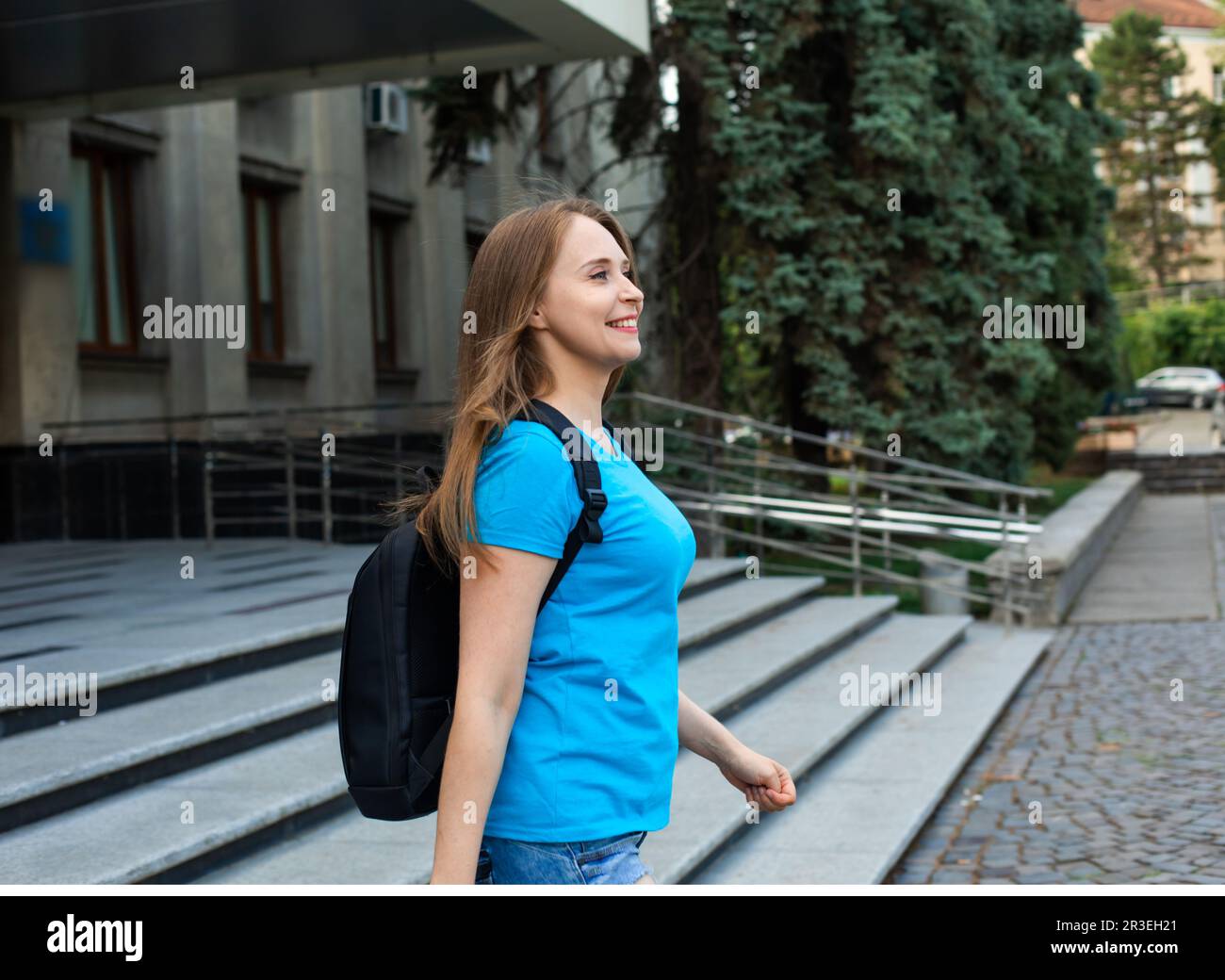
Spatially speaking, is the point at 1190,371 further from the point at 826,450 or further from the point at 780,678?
the point at 780,678

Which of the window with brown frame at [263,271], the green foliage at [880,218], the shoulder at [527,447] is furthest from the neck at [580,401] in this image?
the window with brown frame at [263,271]

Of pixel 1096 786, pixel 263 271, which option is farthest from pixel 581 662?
pixel 263 271

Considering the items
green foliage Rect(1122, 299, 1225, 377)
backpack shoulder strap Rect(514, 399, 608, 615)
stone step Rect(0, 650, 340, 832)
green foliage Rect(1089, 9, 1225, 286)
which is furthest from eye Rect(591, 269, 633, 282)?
green foliage Rect(1089, 9, 1225, 286)

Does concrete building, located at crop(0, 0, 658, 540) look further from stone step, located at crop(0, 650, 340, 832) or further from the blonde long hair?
the blonde long hair

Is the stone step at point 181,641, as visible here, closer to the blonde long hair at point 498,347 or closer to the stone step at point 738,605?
the stone step at point 738,605

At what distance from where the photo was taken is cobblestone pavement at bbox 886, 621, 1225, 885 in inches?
220

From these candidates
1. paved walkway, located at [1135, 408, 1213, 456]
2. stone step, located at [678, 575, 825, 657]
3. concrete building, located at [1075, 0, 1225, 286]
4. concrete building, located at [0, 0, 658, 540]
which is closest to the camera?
stone step, located at [678, 575, 825, 657]

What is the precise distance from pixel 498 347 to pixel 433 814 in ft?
11.4

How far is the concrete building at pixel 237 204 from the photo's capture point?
35.3 feet

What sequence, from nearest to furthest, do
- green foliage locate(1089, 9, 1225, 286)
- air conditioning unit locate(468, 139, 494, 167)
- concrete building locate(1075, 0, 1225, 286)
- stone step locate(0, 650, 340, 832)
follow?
stone step locate(0, 650, 340, 832) < air conditioning unit locate(468, 139, 494, 167) < green foliage locate(1089, 9, 1225, 286) < concrete building locate(1075, 0, 1225, 286)

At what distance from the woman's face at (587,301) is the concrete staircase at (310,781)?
2.89 m

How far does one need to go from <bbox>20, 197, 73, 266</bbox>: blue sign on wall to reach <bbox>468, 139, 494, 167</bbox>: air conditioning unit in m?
4.03

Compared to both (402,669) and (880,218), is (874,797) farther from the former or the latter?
(880,218)

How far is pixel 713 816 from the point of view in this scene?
5.92 m
